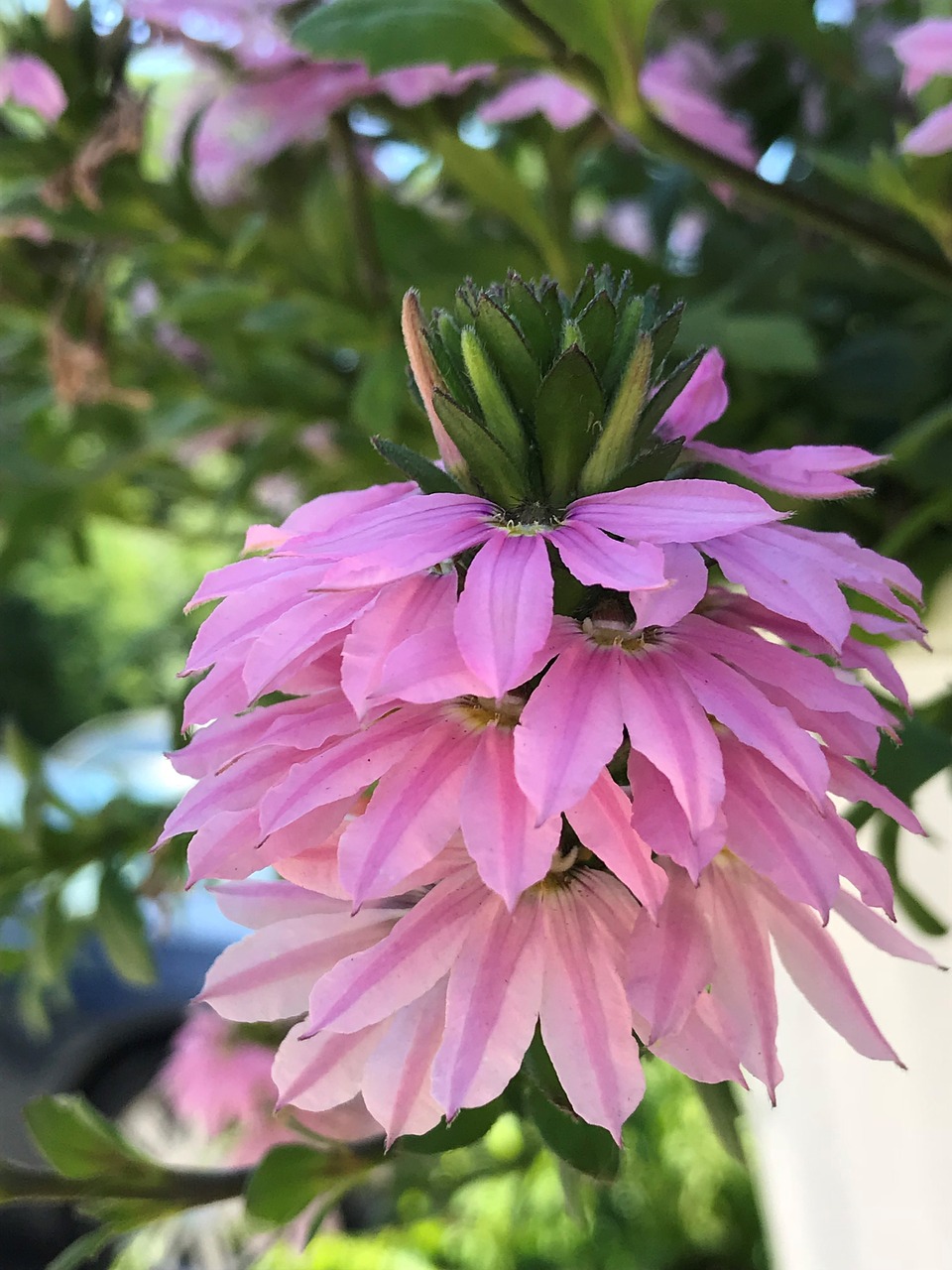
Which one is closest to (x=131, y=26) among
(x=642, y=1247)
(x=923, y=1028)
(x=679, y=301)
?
(x=679, y=301)

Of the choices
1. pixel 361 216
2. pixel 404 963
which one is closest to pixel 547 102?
pixel 361 216

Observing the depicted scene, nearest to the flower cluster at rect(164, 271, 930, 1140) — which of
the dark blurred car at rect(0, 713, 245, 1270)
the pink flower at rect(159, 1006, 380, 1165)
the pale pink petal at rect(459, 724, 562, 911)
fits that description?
the pale pink petal at rect(459, 724, 562, 911)

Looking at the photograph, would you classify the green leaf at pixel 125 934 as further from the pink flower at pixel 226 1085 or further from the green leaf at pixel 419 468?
the green leaf at pixel 419 468

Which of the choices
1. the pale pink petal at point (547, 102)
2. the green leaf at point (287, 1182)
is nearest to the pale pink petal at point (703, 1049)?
the green leaf at point (287, 1182)

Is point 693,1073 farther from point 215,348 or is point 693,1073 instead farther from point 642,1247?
point 642,1247

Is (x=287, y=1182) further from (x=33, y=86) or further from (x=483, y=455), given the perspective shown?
(x=33, y=86)

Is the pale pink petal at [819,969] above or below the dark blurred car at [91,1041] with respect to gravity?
above

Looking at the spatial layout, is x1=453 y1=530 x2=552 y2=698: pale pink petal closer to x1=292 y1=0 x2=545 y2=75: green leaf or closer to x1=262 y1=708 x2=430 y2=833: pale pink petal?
x1=262 y1=708 x2=430 y2=833: pale pink petal
